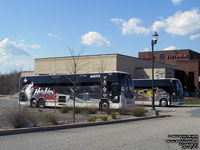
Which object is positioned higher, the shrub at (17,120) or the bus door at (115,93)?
the bus door at (115,93)

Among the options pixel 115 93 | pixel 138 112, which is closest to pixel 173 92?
pixel 115 93

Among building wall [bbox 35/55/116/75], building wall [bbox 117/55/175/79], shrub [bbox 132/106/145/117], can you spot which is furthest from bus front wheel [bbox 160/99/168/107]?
building wall [bbox 117/55/175/79]

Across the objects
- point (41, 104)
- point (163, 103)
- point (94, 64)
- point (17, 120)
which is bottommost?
point (163, 103)

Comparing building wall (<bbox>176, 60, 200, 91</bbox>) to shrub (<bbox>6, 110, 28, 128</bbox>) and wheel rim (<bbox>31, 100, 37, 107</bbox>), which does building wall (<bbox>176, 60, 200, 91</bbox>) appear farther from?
shrub (<bbox>6, 110, 28, 128</bbox>)

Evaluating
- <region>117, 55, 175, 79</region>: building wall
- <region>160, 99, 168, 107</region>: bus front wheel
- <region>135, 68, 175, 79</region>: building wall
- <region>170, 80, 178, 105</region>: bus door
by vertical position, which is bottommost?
<region>160, 99, 168, 107</region>: bus front wheel

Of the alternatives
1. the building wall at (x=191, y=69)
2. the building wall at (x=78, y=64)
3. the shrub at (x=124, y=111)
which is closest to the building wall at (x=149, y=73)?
the building wall at (x=78, y=64)

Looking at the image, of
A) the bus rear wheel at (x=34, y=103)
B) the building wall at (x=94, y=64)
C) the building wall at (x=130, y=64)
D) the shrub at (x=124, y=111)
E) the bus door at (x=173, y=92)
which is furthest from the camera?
the building wall at (x=130, y=64)

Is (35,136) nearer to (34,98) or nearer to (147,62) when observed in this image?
(34,98)

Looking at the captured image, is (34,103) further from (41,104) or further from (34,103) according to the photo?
(41,104)

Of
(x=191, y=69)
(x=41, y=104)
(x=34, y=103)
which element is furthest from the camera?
(x=191, y=69)

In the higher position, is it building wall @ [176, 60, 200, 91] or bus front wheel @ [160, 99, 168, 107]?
building wall @ [176, 60, 200, 91]

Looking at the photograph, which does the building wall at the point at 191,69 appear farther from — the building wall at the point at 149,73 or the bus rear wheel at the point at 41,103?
the bus rear wheel at the point at 41,103

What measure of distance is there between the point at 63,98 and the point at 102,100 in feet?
15.2

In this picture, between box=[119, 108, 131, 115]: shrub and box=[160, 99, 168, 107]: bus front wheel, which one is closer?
box=[119, 108, 131, 115]: shrub
